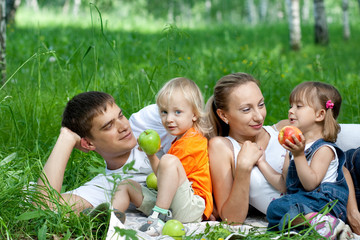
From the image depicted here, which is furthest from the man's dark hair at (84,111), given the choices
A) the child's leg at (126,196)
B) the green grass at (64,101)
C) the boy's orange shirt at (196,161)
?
the boy's orange shirt at (196,161)

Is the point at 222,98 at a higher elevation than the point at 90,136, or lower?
higher

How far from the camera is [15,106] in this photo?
13.7 feet

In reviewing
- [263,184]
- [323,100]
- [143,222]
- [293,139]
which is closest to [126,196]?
[143,222]

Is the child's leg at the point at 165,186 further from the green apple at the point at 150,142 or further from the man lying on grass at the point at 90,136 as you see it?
the man lying on grass at the point at 90,136

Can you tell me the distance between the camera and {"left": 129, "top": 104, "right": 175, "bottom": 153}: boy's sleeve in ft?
11.5

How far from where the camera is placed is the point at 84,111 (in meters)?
3.17

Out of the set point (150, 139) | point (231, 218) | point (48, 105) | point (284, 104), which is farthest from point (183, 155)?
point (284, 104)

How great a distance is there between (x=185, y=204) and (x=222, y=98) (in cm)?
76

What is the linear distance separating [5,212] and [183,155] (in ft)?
3.67

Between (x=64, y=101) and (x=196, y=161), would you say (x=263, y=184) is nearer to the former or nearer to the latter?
(x=196, y=161)

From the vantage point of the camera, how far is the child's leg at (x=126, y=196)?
9.91 feet

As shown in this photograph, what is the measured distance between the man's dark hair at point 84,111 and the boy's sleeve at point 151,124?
40cm

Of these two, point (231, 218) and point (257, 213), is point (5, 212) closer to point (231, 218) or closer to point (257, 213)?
point (231, 218)

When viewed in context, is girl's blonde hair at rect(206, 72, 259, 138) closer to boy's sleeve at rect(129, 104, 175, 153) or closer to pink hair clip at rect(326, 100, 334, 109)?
boy's sleeve at rect(129, 104, 175, 153)
